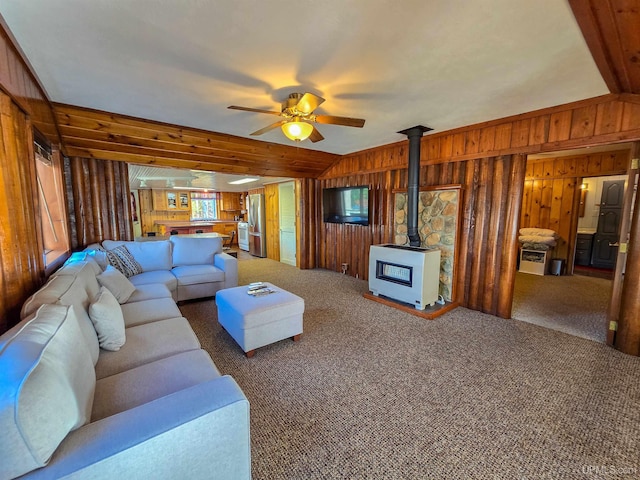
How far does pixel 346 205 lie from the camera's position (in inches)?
200

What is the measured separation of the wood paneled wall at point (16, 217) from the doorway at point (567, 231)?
15.4 feet

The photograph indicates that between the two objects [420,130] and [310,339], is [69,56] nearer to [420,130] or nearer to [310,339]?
[310,339]

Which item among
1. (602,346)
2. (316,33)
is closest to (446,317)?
(602,346)

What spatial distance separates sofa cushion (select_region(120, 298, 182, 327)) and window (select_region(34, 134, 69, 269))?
115cm

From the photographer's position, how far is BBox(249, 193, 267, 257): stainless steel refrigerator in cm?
750

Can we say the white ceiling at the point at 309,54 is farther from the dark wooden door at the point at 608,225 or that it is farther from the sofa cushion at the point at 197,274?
the dark wooden door at the point at 608,225

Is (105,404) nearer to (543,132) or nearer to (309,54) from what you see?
(309,54)

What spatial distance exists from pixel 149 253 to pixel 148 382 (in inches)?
118

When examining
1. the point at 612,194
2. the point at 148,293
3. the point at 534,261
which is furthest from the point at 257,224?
the point at 612,194

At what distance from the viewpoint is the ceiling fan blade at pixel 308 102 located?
86.4 inches

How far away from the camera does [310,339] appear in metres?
2.83

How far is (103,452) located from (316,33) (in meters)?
2.24

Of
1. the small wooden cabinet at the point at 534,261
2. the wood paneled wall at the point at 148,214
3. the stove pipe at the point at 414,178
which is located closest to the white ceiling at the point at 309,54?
the stove pipe at the point at 414,178

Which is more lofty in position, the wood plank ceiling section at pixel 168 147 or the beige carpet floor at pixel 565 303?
the wood plank ceiling section at pixel 168 147
